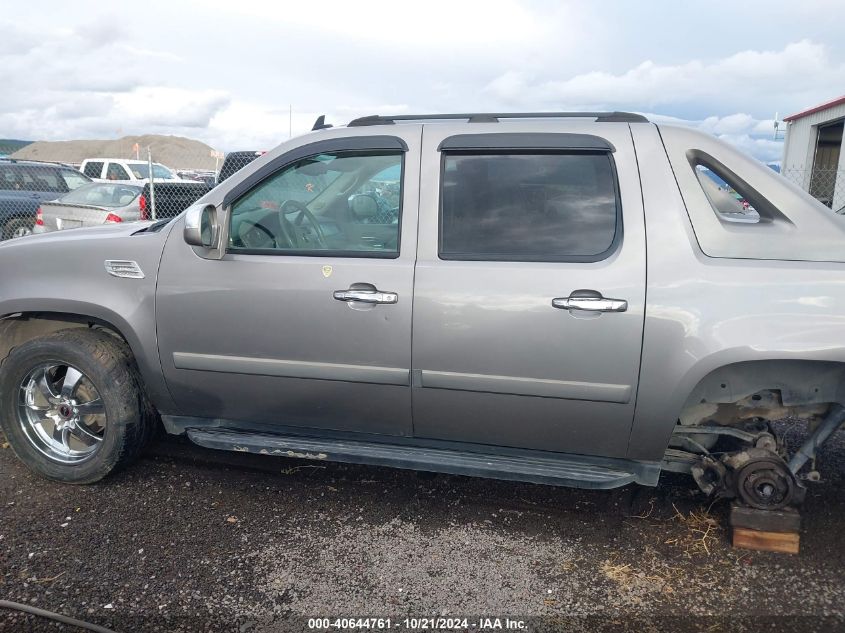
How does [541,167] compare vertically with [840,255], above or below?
above

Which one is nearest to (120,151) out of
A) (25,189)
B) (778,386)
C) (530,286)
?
(25,189)

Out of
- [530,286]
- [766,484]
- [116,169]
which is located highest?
[116,169]

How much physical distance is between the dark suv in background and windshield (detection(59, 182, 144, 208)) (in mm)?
1353

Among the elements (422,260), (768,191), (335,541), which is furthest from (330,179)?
(768,191)

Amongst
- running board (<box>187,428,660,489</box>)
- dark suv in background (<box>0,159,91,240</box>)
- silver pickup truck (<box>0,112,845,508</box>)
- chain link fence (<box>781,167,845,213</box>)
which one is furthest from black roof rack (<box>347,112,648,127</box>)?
chain link fence (<box>781,167,845,213</box>)

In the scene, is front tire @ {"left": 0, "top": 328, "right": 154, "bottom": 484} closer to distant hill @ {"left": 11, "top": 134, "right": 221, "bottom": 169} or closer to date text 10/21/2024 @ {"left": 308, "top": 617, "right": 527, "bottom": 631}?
date text 10/21/2024 @ {"left": 308, "top": 617, "right": 527, "bottom": 631}

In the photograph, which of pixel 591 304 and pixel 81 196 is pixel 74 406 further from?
pixel 81 196

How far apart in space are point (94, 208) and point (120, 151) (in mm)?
94619

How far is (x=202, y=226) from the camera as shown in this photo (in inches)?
128

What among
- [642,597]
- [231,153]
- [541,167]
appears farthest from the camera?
[231,153]

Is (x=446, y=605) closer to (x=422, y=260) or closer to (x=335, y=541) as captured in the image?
(x=335, y=541)

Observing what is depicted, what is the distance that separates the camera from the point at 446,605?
276 cm

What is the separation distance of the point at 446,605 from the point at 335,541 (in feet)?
2.30

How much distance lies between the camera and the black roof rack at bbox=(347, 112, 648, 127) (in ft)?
10.3
